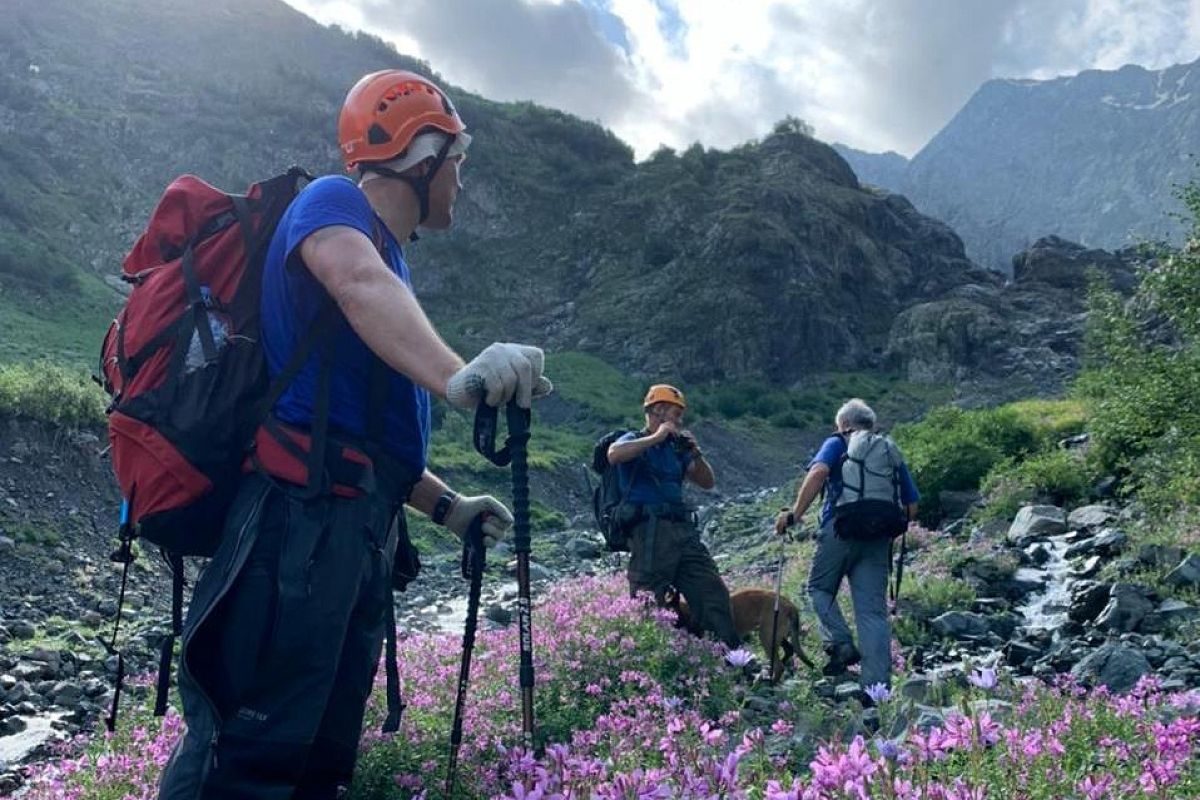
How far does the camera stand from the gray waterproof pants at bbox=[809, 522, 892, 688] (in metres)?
7.80

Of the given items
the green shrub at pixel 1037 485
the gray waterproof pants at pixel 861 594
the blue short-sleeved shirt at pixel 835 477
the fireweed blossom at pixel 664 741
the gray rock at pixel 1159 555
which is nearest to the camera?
the fireweed blossom at pixel 664 741

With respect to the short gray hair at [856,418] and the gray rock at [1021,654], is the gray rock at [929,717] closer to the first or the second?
the short gray hair at [856,418]

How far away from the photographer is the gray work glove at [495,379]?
2.67 m

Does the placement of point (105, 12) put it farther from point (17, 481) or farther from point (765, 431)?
point (17, 481)

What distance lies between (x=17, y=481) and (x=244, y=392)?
1357cm

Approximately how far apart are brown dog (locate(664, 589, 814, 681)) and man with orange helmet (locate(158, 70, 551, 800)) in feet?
18.8

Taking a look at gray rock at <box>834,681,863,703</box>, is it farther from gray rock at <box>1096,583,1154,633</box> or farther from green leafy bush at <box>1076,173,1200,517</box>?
green leafy bush at <box>1076,173,1200,517</box>

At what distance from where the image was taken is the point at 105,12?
252ft

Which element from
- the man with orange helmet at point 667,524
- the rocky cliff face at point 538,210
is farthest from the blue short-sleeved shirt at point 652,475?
the rocky cliff face at point 538,210

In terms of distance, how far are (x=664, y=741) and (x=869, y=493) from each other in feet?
18.1

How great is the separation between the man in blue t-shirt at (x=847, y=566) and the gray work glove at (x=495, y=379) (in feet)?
18.9

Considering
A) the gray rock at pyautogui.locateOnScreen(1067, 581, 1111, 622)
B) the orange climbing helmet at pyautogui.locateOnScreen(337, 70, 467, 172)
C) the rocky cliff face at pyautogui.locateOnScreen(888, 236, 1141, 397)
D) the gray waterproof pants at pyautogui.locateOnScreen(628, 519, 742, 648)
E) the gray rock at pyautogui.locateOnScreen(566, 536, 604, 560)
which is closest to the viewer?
the orange climbing helmet at pyautogui.locateOnScreen(337, 70, 467, 172)

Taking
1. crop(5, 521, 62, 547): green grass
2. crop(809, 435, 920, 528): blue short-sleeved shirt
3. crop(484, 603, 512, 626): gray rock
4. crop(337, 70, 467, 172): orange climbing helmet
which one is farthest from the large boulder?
crop(337, 70, 467, 172): orange climbing helmet

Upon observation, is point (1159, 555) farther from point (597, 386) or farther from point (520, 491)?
point (597, 386)
